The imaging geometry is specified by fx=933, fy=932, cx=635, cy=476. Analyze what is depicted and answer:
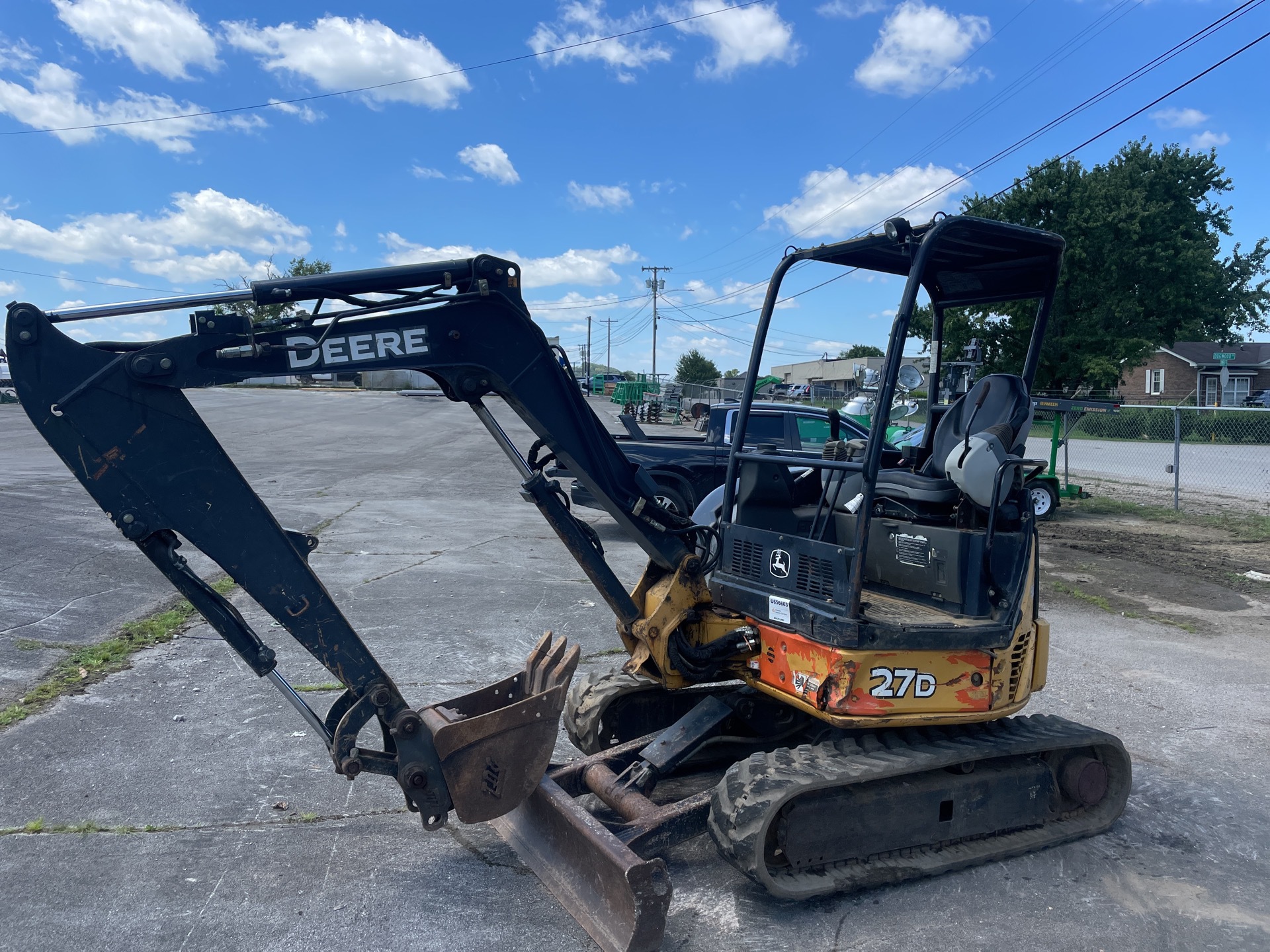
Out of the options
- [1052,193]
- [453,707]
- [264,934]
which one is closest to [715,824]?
[453,707]

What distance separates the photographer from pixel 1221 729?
6035 mm

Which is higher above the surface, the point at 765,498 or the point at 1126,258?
the point at 1126,258

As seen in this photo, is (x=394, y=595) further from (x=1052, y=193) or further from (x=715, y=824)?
(x=1052, y=193)

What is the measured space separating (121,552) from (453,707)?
24.3 ft

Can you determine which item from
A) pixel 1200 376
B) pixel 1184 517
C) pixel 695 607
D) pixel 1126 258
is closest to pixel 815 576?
pixel 695 607

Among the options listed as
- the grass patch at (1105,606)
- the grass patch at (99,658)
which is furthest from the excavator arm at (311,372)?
the grass patch at (1105,606)

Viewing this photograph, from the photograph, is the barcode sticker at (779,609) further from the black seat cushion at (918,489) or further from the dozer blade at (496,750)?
the dozer blade at (496,750)

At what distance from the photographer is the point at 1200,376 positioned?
55.6m

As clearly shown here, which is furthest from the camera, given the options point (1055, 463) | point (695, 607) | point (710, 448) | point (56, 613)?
point (1055, 463)

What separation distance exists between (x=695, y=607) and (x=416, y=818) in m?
1.72

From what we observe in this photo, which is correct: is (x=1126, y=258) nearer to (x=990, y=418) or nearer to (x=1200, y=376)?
(x=1200, y=376)

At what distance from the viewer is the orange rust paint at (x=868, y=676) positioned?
3902mm

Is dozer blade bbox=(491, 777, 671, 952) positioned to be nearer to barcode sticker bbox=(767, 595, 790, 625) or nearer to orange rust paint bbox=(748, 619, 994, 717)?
orange rust paint bbox=(748, 619, 994, 717)

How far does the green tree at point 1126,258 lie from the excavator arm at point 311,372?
39768 mm
